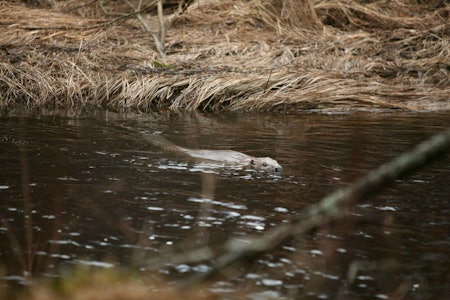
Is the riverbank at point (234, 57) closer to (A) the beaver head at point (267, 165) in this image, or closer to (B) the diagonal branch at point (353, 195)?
(A) the beaver head at point (267, 165)

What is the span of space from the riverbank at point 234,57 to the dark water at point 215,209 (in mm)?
2994

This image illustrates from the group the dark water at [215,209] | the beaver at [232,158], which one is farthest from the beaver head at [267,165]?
the dark water at [215,209]

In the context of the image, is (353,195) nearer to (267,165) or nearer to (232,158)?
(267,165)

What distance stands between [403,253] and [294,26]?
12.6 m

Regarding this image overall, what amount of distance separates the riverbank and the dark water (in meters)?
2.99

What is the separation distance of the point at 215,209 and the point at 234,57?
30.5 feet

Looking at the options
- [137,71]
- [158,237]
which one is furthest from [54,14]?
[158,237]

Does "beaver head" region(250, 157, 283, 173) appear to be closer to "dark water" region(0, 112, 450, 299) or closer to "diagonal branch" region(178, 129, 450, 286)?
"dark water" region(0, 112, 450, 299)

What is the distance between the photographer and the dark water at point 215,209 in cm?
496

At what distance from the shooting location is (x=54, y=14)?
1745 centimetres

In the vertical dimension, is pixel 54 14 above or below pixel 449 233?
above

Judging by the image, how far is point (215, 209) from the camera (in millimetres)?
6617

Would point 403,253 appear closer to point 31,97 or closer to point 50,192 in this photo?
point 50,192

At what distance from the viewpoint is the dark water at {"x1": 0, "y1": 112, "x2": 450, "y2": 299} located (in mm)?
4961
